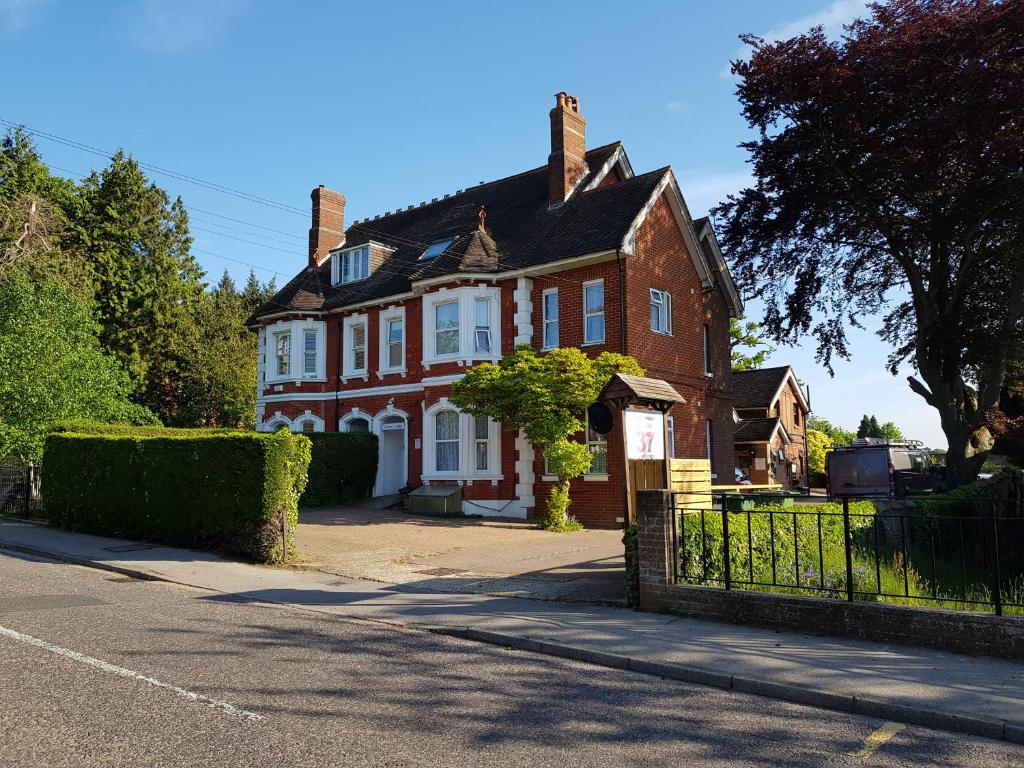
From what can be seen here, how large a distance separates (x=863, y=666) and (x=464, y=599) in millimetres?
5181

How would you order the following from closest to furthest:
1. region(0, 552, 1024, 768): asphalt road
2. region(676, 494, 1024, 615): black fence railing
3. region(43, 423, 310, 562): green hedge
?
region(0, 552, 1024, 768): asphalt road → region(676, 494, 1024, 615): black fence railing → region(43, 423, 310, 562): green hedge

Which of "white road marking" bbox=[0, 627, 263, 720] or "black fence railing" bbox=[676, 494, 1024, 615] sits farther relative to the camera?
"black fence railing" bbox=[676, 494, 1024, 615]

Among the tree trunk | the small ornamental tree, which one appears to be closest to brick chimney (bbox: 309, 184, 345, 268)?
the small ornamental tree

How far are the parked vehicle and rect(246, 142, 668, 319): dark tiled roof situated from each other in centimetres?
1019

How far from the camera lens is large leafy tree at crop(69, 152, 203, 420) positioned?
127 feet

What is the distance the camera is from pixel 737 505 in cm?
1073

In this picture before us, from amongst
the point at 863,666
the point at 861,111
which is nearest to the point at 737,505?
the point at 863,666

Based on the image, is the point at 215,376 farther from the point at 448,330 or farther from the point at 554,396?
the point at 554,396

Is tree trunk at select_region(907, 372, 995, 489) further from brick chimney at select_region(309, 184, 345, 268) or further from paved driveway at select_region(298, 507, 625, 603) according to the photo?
brick chimney at select_region(309, 184, 345, 268)

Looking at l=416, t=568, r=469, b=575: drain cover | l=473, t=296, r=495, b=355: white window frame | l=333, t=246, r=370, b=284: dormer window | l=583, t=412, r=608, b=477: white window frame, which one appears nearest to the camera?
l=416, t=568, r=469, b=575: drain cover

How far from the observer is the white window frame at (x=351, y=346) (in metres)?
26.0

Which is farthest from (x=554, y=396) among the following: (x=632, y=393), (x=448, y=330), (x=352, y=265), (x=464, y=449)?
(x=352, y=265)

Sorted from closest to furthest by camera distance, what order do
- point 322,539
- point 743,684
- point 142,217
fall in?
point 743,684
point 322,539
point 142,217

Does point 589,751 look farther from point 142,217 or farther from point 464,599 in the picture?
point 142,217
